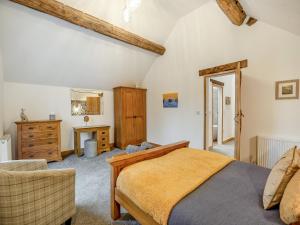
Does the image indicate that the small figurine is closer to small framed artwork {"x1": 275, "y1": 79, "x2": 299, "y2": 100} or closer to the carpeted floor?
the carpeted floor

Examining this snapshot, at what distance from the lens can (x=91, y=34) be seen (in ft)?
11.3

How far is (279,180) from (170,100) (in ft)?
12.2

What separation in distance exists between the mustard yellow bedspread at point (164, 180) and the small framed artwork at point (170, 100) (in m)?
2.68

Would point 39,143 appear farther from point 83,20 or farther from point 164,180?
point 164,180

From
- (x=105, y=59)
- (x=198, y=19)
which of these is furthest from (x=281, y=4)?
(x=105, y=59)

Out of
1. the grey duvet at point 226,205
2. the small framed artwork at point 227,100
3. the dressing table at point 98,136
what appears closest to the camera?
the grey duvet at point 226,205

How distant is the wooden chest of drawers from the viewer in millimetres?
3225

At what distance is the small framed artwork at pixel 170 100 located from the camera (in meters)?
4.58

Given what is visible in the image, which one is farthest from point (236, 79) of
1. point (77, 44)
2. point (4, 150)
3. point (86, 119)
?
point (4, 150)

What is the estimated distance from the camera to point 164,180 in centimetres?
143

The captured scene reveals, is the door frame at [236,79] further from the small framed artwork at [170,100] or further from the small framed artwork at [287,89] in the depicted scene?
the small framed artwork at [170,100]

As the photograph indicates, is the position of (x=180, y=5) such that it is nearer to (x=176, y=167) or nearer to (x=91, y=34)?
(x=91, y=34)

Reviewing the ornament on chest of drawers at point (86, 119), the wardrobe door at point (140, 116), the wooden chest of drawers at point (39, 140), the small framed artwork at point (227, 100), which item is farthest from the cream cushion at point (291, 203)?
the small framed artwork at point (227, 100)

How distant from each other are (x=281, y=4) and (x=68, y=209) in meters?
3.48
